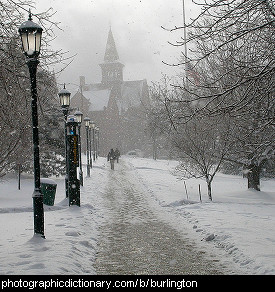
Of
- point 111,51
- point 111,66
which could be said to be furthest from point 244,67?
point 111,51

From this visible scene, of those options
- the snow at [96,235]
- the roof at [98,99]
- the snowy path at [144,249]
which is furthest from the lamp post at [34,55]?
the roof at [98,99]

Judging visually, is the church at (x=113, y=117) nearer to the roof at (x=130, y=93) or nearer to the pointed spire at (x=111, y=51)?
the roof at (x=130, y=93)

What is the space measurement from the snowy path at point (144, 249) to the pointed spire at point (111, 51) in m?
103

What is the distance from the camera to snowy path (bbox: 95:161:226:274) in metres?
6.74

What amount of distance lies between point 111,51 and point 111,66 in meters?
4.82

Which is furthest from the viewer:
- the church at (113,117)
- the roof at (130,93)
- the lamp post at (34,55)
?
the roof at (130,93)

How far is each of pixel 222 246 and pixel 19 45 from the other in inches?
253

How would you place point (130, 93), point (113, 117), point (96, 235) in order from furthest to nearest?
point (130, 93) → point (113, 117) → point (96, 235)

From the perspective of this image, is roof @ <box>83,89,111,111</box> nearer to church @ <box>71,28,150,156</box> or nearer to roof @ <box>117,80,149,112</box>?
church @ <box>71,28,150,156</box>

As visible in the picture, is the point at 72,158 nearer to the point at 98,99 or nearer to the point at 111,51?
the point at 98,99

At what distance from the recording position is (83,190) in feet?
63.8

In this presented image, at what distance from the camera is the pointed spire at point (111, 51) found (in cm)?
11188

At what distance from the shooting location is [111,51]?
4405 inches
